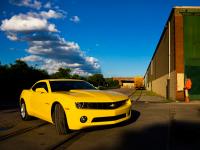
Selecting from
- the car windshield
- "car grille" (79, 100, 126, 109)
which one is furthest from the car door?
"car grille" (79, 100, 126, 109)

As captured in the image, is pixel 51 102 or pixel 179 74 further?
pixel 179 74

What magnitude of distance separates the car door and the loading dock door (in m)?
13.3

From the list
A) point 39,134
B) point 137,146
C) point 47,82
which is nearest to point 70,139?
point 39,134

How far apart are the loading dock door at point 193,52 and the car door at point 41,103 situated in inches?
525

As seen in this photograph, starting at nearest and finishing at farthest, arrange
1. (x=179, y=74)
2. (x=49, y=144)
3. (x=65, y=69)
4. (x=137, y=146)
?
(x=137, y=146)
(x=49, y=144)
(x=179, y=74)
(x=65, y=69)

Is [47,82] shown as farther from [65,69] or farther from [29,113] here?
[65,69]

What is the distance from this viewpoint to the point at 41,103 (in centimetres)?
761

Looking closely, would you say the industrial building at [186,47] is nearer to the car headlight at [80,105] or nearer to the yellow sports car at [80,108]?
the yellow sports car at [80,108]

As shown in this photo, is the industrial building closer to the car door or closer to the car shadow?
the car shadow

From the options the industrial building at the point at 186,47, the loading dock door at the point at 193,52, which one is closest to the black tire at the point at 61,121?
the industrial building at the point at 186,47

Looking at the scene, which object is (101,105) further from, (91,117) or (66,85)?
(66,85)

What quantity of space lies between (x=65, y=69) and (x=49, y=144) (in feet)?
168

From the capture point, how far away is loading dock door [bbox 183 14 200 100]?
62.2 feet

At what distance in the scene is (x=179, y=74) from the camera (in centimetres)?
1875
